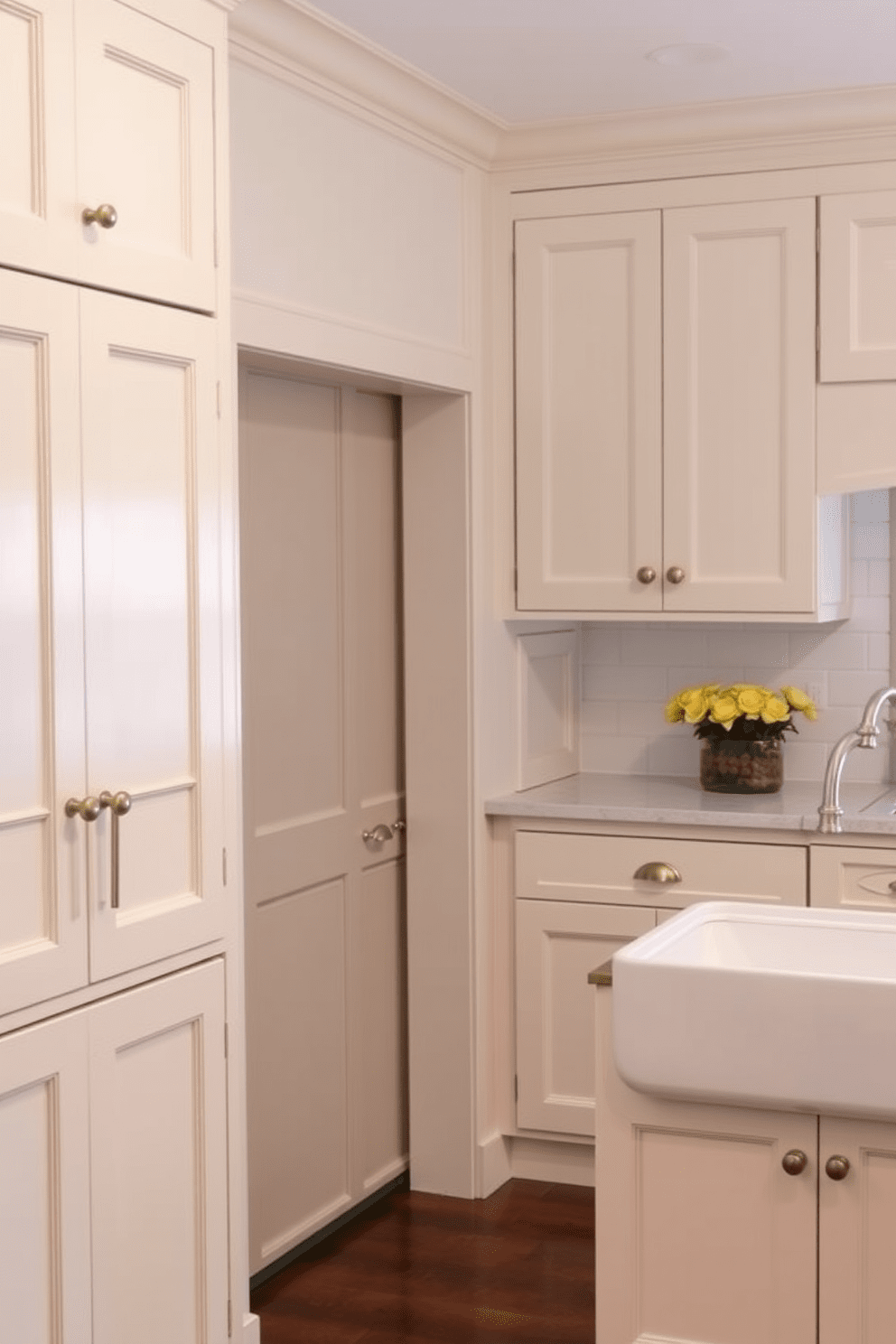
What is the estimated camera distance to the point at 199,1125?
2748 millimetres

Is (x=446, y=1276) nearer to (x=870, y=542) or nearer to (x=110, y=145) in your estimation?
(x=870, y=542)

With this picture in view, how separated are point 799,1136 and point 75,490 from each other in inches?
53.3

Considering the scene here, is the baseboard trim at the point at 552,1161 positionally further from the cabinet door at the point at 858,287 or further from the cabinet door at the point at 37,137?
the cabinet door at the point at 37,137

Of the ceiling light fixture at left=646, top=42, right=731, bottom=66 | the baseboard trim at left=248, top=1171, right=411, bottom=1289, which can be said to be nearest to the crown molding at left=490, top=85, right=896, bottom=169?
the ceiling light fixture at left=646, top=42, right=731, bottom=66

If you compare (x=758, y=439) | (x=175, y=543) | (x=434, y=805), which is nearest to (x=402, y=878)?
(x=434, y=805)

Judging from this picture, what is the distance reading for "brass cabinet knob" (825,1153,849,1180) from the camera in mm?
2361

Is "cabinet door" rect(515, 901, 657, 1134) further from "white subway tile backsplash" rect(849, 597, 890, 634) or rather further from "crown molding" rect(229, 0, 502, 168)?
"crown molding" rect(229, 0, 502, 168)

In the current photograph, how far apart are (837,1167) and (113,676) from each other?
1.23 m

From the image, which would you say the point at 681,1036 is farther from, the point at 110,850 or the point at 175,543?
the point at 175,543

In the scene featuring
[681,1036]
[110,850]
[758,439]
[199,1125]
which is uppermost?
[758,439]

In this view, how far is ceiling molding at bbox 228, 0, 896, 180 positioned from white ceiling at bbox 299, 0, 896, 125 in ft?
0.17

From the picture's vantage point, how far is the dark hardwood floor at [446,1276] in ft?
11.3

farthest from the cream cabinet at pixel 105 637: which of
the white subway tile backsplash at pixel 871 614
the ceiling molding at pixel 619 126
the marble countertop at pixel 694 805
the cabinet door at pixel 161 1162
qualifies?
the white subway tile backsplash at pixel 871 614

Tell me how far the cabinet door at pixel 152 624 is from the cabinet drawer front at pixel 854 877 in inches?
65.4
